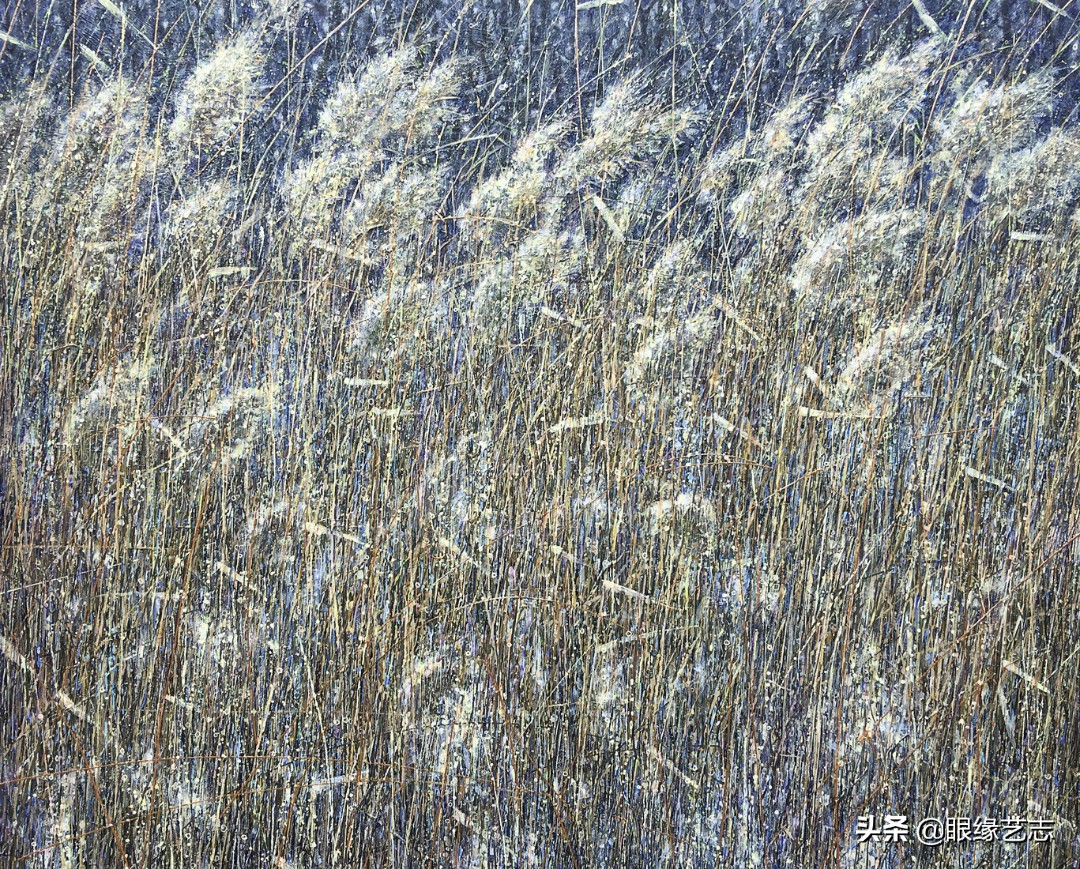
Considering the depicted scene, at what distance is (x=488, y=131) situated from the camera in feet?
4.41

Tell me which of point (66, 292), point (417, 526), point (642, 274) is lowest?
point (417, 526)

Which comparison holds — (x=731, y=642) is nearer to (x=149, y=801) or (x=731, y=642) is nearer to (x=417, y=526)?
(x=417, y=526)

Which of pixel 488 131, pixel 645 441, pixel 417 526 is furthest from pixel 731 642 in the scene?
pixel 488 131

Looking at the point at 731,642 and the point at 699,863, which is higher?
the point at 731,642

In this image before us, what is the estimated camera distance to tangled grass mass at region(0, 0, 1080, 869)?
1333 millimetres

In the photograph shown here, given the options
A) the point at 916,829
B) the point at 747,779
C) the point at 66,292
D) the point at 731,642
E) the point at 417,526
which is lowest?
the point at 916,829

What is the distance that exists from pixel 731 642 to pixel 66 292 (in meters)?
1.10

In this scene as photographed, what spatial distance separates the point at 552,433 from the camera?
1337 millimetres

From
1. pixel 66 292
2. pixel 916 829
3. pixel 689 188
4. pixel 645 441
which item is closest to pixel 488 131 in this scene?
pixel 689 188

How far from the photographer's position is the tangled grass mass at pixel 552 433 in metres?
1.33

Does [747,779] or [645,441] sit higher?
[645,441]

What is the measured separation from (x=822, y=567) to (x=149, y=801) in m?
1.05

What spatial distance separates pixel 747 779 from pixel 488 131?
1023 mm

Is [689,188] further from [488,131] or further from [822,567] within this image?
[822,567]
